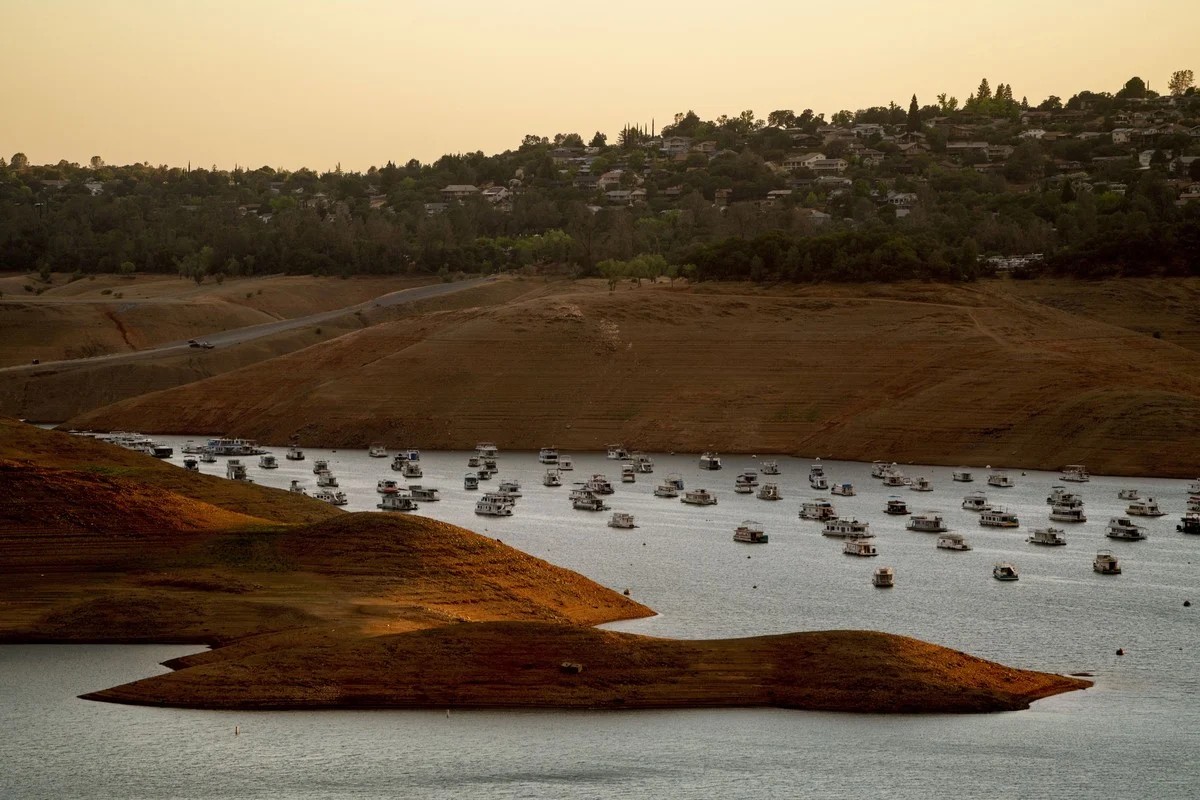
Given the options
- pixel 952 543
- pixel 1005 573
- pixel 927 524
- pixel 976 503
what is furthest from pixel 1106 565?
pixel 976 503

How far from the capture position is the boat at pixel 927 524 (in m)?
119

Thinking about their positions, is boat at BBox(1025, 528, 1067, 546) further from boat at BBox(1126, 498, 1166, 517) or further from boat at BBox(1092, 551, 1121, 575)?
boat at BBox(1126, 498, 1166, 517)

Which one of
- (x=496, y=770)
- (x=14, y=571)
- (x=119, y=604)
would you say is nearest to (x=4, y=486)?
(x=14, y=571)

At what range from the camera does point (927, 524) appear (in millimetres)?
119438

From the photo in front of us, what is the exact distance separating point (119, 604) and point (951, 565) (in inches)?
1967

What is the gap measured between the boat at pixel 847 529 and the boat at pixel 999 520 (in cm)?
893

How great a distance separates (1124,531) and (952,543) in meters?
12.4

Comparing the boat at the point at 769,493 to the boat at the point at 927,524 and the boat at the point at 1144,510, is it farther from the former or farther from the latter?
the boat at the point at 1144,510

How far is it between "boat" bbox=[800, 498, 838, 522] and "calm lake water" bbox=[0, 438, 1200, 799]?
2259cm

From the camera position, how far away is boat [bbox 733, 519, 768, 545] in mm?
114000

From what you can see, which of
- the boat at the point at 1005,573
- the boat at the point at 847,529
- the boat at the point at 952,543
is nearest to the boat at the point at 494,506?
the boat at the point at 847,529

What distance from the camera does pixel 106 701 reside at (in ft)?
225

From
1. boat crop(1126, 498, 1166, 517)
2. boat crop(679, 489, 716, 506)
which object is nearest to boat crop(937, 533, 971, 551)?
boat crop(1126, 498, 1166, 517)

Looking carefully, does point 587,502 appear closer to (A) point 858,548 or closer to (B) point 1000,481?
(A) point 858,548
